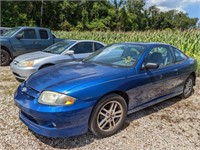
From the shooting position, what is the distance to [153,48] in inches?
175

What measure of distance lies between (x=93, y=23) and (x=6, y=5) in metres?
16.3

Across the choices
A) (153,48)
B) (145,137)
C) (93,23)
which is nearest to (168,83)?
(153,48)

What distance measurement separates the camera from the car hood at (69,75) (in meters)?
3.28

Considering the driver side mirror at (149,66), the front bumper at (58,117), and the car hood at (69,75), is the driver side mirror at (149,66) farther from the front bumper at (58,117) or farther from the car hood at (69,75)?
the front bumper at (58,117)

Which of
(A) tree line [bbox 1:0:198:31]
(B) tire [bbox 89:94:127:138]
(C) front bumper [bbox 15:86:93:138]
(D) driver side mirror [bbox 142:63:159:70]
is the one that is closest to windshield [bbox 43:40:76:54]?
(D) driver side mirror [bbox 142:63:159:70]

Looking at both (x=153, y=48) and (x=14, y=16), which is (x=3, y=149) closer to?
(x=153, y=48)

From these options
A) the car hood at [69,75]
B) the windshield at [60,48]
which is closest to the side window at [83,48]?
the windshield at [60,48]

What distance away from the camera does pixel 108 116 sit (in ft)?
11.6

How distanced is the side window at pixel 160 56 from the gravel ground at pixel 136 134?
40.2 inches

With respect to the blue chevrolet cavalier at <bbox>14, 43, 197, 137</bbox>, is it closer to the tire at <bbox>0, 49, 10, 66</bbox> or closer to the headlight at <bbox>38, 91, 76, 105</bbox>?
the headlight at <bbox>38, 91, 76, 105</bbox>

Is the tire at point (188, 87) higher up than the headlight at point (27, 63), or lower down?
lower down

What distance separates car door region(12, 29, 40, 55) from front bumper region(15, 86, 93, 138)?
675 centimetres

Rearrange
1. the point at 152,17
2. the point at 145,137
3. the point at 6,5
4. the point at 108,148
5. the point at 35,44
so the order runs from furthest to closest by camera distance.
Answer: the point at 152,17 < the point at 6,5 < the point at 35,44 < the point at 145,137 < the point at 108,148

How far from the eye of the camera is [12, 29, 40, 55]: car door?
931cm
